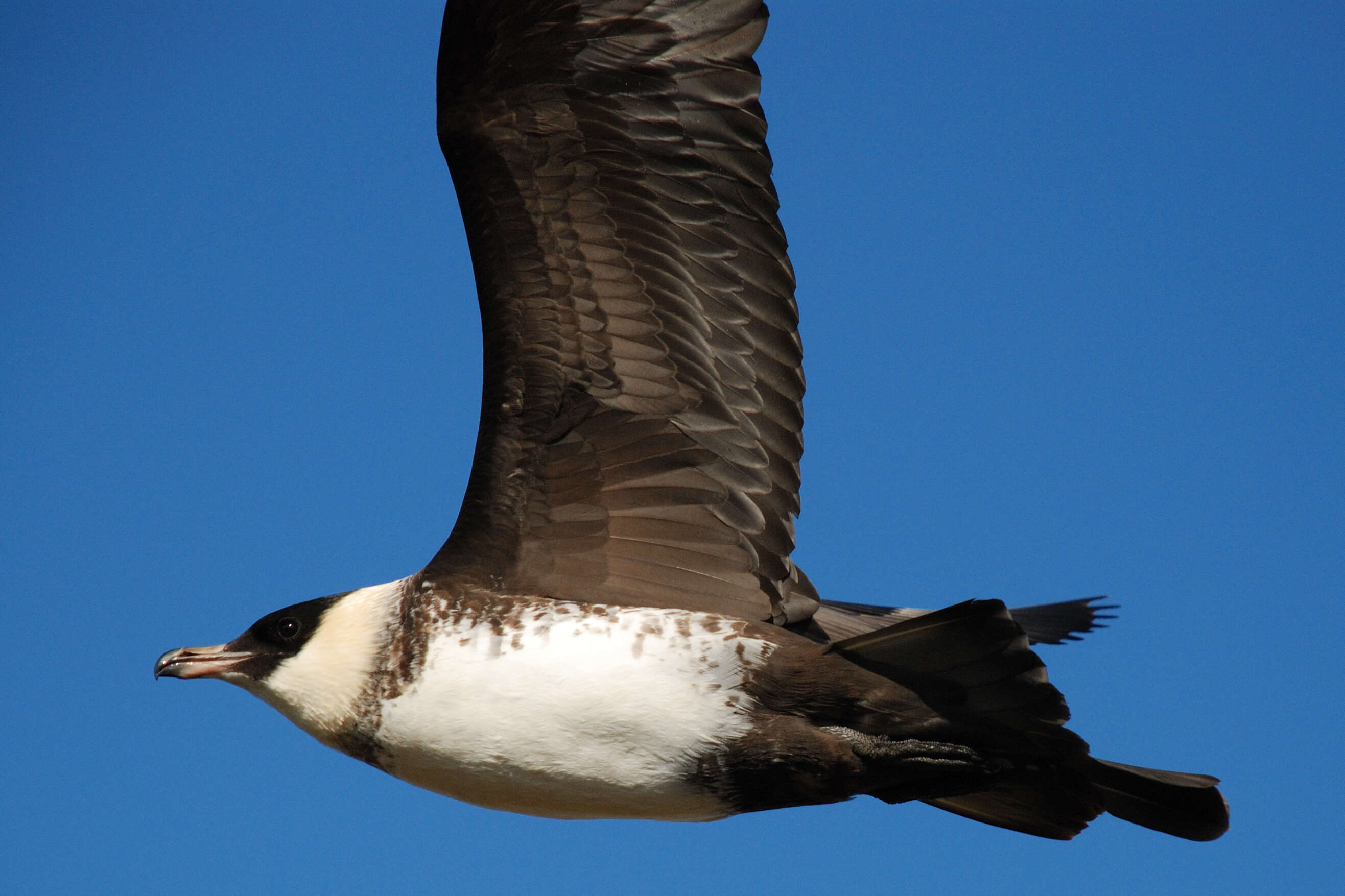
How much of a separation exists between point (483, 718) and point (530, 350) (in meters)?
1.09

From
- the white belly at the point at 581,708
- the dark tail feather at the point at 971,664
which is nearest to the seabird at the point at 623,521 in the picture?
the white belly at the point at 581,708

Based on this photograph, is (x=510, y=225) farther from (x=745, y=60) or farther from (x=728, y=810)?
(x=728, y=810)

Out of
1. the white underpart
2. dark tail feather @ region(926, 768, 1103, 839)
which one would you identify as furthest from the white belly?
dark tail feather @ region(926, 768, 1103, 839)

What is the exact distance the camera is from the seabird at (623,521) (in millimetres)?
3963

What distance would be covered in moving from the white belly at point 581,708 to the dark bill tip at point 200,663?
2.19ft

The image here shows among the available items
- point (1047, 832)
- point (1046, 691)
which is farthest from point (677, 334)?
point (1047, 832)

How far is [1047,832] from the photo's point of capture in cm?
418

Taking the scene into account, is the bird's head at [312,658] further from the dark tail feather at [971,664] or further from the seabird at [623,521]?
the dark tail feather at [971,664]

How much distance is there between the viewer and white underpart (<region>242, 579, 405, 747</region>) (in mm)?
4180

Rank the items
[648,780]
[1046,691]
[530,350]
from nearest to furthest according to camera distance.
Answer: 1. [1046,691]
2. [648,780]
3. [530,350]

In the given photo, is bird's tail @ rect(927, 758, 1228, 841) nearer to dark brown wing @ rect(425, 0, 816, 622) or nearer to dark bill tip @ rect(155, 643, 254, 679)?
dark brown wing @ rect(425, 0, 816, 622)

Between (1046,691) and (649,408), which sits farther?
(649,408)

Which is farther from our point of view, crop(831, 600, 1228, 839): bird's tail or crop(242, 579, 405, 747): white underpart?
crop(242, 579, 405, 747): white underpart

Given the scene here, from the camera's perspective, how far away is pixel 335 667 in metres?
4.23
